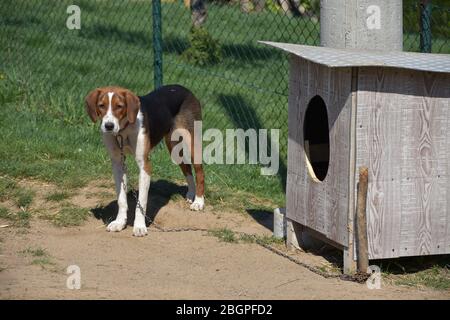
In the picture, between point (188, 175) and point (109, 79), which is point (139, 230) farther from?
point (109, 79)

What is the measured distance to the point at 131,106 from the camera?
684cm

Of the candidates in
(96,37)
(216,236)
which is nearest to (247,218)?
(216,236)

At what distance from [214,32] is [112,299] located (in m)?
8.28

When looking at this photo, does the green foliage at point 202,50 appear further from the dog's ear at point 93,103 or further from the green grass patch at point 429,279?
the green grass patch at point 429,279

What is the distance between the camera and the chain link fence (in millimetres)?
10164

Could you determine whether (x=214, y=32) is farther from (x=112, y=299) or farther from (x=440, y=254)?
(x=112, y=299)

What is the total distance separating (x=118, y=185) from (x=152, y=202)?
620mm

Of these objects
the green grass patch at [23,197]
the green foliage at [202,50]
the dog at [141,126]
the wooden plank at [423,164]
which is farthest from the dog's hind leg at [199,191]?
the green foliage at [202,50]

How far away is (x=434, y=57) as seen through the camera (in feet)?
20.8

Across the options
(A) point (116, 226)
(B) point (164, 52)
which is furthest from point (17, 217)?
(B) point (164, 52)

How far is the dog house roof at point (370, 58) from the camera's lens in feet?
18.9

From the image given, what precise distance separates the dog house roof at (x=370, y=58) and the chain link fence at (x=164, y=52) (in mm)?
2512

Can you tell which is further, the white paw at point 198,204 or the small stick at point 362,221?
the white paw at point 198,204

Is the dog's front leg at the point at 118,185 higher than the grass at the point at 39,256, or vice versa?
the dog's front leg at the point at 118,185
